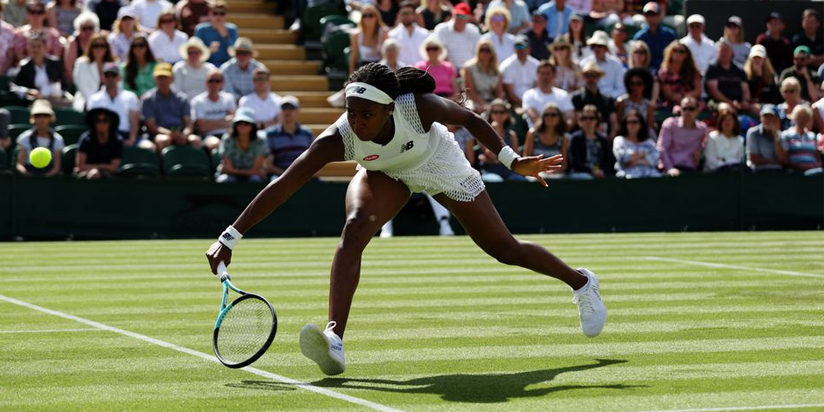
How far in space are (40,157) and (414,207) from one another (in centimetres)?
479

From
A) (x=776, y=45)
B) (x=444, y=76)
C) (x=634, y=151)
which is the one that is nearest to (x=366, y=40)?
(x=444, y=76)

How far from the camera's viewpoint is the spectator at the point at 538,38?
21625 millimetres

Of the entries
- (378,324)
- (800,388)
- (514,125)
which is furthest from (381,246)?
(800,388)

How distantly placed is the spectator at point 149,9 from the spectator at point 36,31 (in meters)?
1.59

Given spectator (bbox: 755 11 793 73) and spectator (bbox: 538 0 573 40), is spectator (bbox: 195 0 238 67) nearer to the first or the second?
spectator (bbox: 538 0 573 40)

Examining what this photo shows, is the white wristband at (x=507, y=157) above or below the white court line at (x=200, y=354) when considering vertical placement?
above

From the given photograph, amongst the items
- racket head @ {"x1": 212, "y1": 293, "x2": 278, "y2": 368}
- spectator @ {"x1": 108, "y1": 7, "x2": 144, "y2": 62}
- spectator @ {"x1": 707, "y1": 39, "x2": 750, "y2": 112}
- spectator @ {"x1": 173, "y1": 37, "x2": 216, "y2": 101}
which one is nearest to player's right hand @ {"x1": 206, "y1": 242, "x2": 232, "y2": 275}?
racket head @ {"x1": 212, "y1": 293, "x2": 278, "y2": 368}

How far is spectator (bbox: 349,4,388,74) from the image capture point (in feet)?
66.6

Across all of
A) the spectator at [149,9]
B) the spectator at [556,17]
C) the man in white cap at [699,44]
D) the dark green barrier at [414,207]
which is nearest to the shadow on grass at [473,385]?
the dark green barrier at [414,207]

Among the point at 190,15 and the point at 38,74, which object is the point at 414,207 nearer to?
the point at 190,15

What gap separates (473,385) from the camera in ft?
21.2

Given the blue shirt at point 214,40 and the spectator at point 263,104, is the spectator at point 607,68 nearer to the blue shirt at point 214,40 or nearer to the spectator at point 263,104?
the spectator at point 263,104

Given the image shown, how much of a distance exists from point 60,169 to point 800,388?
13.0 m

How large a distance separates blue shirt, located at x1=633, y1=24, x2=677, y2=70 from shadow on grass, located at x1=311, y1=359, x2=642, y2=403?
52.2 feet
